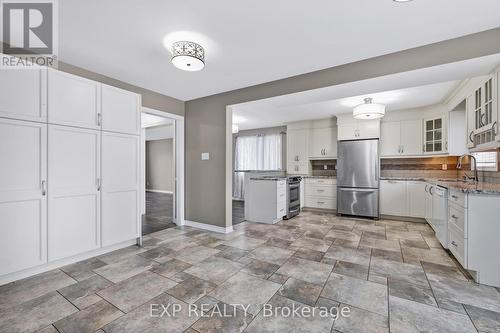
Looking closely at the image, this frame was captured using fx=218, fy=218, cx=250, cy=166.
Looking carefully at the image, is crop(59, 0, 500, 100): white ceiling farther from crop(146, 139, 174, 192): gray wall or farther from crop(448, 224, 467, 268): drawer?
crop(146, 139, 174, 192): gray wall

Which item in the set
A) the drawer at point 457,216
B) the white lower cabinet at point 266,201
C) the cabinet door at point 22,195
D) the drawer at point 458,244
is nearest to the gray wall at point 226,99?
the white lower cabinet at point 266,201

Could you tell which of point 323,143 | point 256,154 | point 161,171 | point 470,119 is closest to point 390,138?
point 323,143

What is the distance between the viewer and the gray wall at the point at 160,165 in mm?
9992

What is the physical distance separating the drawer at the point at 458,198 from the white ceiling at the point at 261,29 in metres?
1.63

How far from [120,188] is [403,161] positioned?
19.3ft

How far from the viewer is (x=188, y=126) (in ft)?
14.3

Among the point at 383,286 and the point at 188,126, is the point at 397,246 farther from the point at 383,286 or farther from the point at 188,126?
the point at 188,126

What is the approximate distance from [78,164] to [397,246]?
14.3 ft

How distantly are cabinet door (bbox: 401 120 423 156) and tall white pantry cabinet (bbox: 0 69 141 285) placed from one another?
536cm

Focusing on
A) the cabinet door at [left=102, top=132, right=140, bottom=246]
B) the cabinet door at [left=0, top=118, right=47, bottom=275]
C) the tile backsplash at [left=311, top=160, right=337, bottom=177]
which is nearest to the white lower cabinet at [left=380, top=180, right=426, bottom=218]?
the tile backsplash at [left=311, top=160, right=337, bottom=177]

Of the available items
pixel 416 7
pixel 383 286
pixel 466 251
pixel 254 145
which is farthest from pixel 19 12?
pixel 254 145

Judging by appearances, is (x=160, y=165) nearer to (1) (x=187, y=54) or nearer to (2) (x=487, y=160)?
(1) (x=187, y=54)

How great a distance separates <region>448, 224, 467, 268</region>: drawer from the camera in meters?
2.23

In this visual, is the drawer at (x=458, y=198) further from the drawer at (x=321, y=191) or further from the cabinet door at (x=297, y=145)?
the cabinet door at (x=297, y=145)
